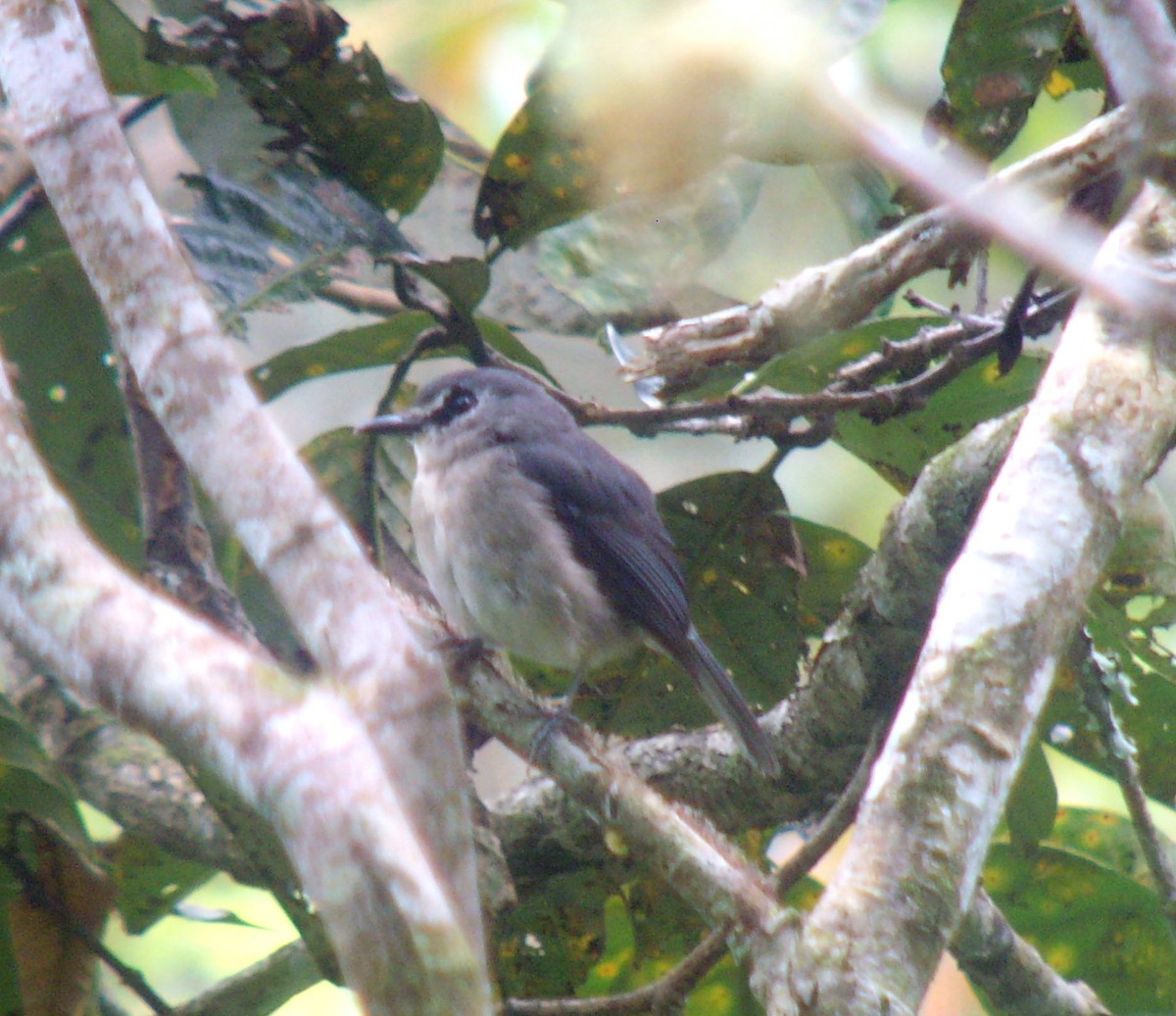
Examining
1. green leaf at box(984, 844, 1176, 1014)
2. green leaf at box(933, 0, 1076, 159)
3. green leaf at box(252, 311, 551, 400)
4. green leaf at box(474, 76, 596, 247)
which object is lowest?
green leaf at box(984, 844, 1176, 1014)

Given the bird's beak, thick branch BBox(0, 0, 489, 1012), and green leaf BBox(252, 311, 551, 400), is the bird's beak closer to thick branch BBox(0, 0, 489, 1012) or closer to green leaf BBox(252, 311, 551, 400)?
green leaf BBox(252, 311, 551, 400)

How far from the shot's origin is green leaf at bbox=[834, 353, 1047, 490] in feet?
9.30

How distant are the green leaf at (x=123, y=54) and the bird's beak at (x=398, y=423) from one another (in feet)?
2.88

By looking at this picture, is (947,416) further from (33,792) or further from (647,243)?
(33,792)

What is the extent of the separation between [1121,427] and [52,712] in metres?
2.60

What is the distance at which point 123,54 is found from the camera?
116 inches

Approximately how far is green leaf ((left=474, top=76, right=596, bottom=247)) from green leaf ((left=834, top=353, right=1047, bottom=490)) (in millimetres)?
895

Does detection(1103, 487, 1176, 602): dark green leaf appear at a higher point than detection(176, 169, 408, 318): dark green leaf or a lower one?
lower

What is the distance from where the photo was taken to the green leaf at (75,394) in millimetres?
3330

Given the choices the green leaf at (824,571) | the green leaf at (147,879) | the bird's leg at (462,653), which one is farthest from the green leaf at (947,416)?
the green leaf at (147,879)

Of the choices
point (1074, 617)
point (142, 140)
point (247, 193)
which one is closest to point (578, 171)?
point (247, 193)

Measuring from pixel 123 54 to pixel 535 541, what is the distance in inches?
60.6

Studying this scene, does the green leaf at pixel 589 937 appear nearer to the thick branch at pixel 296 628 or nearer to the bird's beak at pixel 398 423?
the bird's beak at pixel 398 423

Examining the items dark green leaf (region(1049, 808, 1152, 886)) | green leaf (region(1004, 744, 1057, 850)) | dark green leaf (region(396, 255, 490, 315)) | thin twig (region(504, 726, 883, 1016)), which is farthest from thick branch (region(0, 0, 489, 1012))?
dark green leaf (region(1049, 808, 1152, 886))
